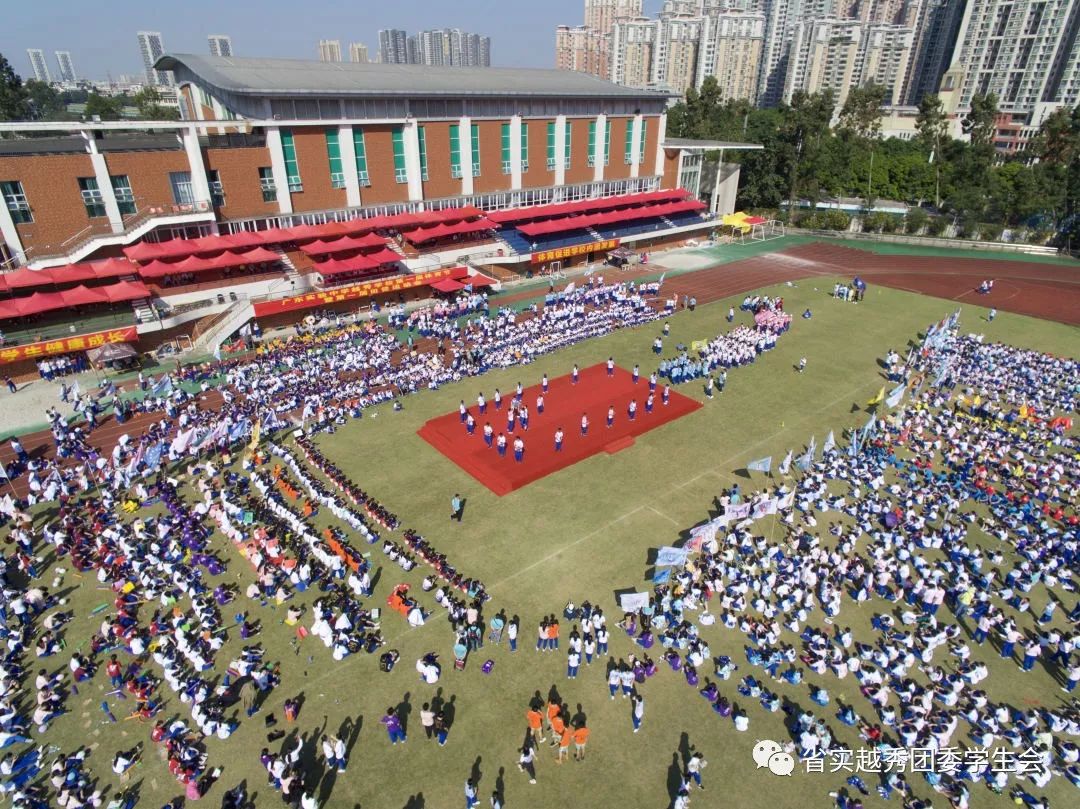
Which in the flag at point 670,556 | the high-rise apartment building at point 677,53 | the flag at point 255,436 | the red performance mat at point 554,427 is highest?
the high-rise apartment building at point 677,53

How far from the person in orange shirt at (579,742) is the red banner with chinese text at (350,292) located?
30.7 meters

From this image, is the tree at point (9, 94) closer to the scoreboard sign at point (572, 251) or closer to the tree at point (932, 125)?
the scoreboard sign at point (572, 251)

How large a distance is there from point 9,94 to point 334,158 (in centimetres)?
7490

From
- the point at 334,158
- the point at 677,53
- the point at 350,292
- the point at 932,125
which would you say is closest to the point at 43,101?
the point at 334,158

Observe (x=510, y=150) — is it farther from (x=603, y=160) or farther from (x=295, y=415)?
(x=295, y=415)

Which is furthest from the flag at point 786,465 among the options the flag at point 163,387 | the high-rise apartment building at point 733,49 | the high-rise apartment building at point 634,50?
the high-rise apartment building at point 634,50

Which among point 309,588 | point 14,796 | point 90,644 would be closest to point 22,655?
point 90,644

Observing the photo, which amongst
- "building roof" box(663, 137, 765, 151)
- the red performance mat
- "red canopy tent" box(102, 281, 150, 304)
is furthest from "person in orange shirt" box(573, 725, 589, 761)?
"building roof" box(663, 137, 765, 151)

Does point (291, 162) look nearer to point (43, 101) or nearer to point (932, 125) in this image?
point (932, 125)

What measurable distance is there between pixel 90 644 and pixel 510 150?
4465cm

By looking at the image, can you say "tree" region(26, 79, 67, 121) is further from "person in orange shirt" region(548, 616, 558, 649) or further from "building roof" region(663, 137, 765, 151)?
"person in orange shirt" region(548, 616, 558, 649)

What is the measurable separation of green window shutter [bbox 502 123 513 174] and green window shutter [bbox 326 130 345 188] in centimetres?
1353

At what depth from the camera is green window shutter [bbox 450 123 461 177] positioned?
47.4 m

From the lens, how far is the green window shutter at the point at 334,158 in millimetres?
42375
